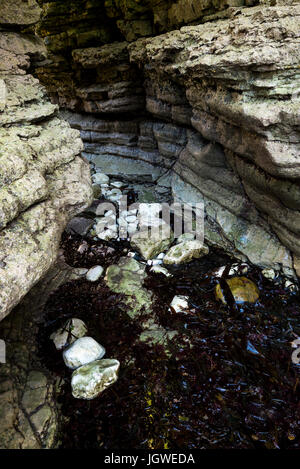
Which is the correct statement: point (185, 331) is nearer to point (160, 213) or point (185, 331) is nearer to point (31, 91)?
point (160, 213)

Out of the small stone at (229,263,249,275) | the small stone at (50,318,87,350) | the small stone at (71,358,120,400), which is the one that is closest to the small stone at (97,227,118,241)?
the small stone at (50,318,87,350)

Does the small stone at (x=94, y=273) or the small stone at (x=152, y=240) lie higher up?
the small stone at (x=152, y=240)

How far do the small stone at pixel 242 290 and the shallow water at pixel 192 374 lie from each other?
0.36 feet

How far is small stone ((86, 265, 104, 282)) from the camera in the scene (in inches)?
183

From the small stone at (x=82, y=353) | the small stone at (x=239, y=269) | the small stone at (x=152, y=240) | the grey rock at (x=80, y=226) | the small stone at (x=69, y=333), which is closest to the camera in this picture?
the small stone at (x=82, y=353)

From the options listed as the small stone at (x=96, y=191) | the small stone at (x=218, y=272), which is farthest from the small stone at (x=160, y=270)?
the small stone at (x=96, y=191)

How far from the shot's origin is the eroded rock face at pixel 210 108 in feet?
11.2

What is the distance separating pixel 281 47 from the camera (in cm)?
325

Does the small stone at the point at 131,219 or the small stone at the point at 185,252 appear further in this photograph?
the small stone at the point at 131,219

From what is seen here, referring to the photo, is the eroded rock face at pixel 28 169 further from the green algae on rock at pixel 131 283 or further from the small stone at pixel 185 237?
the small stone at pixel 185 237

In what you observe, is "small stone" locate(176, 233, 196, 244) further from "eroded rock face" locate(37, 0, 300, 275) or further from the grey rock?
the grey rock

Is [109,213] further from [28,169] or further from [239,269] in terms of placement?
[28,169]

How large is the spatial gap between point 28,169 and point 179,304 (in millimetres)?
2671

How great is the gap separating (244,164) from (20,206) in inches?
132
